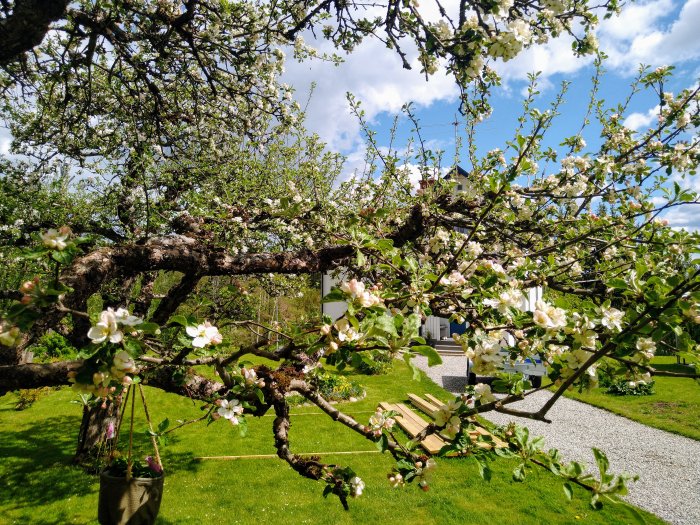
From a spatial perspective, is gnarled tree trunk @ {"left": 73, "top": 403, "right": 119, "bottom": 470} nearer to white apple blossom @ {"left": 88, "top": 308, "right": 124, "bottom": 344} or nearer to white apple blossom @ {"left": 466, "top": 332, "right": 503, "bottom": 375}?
white apple blossom @ {"left": 88, "top": 308, "right": 124, "bottom": 344}

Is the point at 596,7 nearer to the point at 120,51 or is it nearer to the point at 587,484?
the point at 587,484

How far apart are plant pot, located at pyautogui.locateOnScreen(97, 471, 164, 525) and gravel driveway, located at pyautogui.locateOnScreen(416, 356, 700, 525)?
4858 mm

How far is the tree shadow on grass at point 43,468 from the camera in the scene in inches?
239

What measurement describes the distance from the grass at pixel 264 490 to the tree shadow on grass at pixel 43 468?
0.6 inches

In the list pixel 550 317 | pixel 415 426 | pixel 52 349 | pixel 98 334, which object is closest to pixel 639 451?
pixel 415 426

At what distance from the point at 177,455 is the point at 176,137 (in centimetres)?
567

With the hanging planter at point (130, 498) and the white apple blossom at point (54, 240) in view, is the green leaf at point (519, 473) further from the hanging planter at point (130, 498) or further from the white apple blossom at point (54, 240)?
the hanging planter at point (130, 498)

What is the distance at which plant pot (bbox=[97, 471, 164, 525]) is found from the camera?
269 centimetres

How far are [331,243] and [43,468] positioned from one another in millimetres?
6514

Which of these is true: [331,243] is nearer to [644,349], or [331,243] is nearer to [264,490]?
[644,349]

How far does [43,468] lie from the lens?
709 cm

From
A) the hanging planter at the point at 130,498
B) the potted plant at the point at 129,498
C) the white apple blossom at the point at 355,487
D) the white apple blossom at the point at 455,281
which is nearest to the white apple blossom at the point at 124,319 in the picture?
the white apple blossom at the point at 455,281

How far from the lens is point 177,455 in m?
7.96

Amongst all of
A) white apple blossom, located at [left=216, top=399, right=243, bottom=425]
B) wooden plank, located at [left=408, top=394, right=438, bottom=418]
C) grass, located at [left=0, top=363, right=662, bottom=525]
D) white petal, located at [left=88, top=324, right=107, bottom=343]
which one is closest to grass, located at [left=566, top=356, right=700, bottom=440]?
wooden plank, located at [left=408, top=394, right=438, bottom=418]
